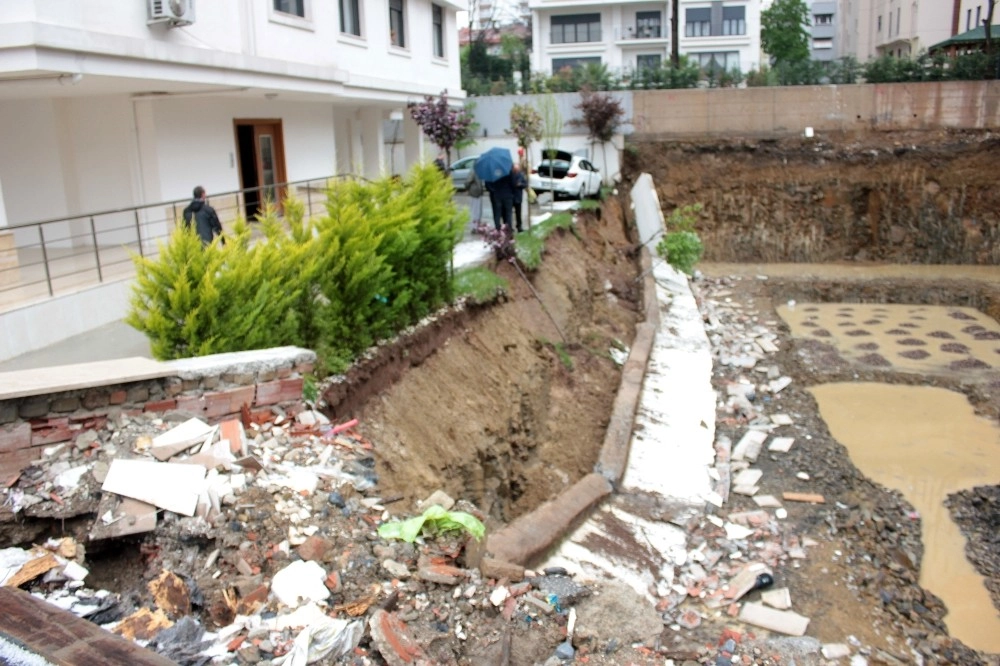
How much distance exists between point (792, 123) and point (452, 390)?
2091 centimetres

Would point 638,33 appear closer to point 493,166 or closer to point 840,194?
Result: point 840,194

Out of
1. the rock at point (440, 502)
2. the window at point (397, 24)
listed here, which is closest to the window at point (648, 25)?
the window at point (397, 24)

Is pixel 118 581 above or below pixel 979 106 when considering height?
below

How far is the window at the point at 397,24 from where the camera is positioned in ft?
67.4

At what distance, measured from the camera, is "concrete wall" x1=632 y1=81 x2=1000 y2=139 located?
85.3ft

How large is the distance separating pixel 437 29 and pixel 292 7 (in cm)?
813

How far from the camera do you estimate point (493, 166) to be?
14789mm

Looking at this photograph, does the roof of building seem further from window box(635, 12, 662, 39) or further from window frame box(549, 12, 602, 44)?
window frame box(549, 12, 602, 44)

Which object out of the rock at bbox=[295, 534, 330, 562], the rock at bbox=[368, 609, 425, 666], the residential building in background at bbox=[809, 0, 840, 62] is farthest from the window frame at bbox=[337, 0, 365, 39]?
the residential building in background at bbox=[809, 0, 840, 62]

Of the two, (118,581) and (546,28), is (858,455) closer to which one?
(118,581)

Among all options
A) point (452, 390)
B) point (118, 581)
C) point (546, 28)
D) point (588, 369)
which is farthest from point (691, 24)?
point (118, 581)

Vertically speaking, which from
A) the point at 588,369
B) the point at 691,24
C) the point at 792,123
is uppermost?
the point at 691,24

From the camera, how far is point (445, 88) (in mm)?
23672

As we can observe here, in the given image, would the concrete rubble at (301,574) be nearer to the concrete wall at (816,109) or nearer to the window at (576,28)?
the concrete wall at (816,109)
